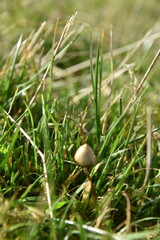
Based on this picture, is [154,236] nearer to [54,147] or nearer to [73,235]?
[73,235]

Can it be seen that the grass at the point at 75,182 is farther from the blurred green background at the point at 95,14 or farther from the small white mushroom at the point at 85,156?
the blurred green background at the point at 95,14

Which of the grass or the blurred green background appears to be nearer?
the grass

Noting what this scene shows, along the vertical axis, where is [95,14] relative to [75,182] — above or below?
above

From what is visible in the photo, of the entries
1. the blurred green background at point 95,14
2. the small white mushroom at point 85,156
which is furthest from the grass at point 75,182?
the blurred green background at point 95,14

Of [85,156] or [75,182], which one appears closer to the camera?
[85,156]

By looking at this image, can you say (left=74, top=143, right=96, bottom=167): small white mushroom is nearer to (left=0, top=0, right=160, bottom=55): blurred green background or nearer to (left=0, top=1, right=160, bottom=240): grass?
(left=0, top=1, right=160, bottom=240): grass

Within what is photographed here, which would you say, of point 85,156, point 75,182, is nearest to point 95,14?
point 75,182

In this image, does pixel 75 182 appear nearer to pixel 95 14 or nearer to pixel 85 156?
pixel 85 156

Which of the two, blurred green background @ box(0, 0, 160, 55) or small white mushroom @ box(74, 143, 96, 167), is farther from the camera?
blurred green background @ box(0, 0, 160, 55)

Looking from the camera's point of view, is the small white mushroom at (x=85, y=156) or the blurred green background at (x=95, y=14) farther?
the blurred green background at (x=95, y=14)

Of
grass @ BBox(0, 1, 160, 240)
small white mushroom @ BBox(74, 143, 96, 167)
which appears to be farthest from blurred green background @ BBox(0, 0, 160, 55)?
small white mushroom @ BBox(74, 143, 96, 167)

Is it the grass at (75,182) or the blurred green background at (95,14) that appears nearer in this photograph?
the grass at (75,182)

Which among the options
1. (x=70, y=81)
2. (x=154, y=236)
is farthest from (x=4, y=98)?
(x=154, y=236)
